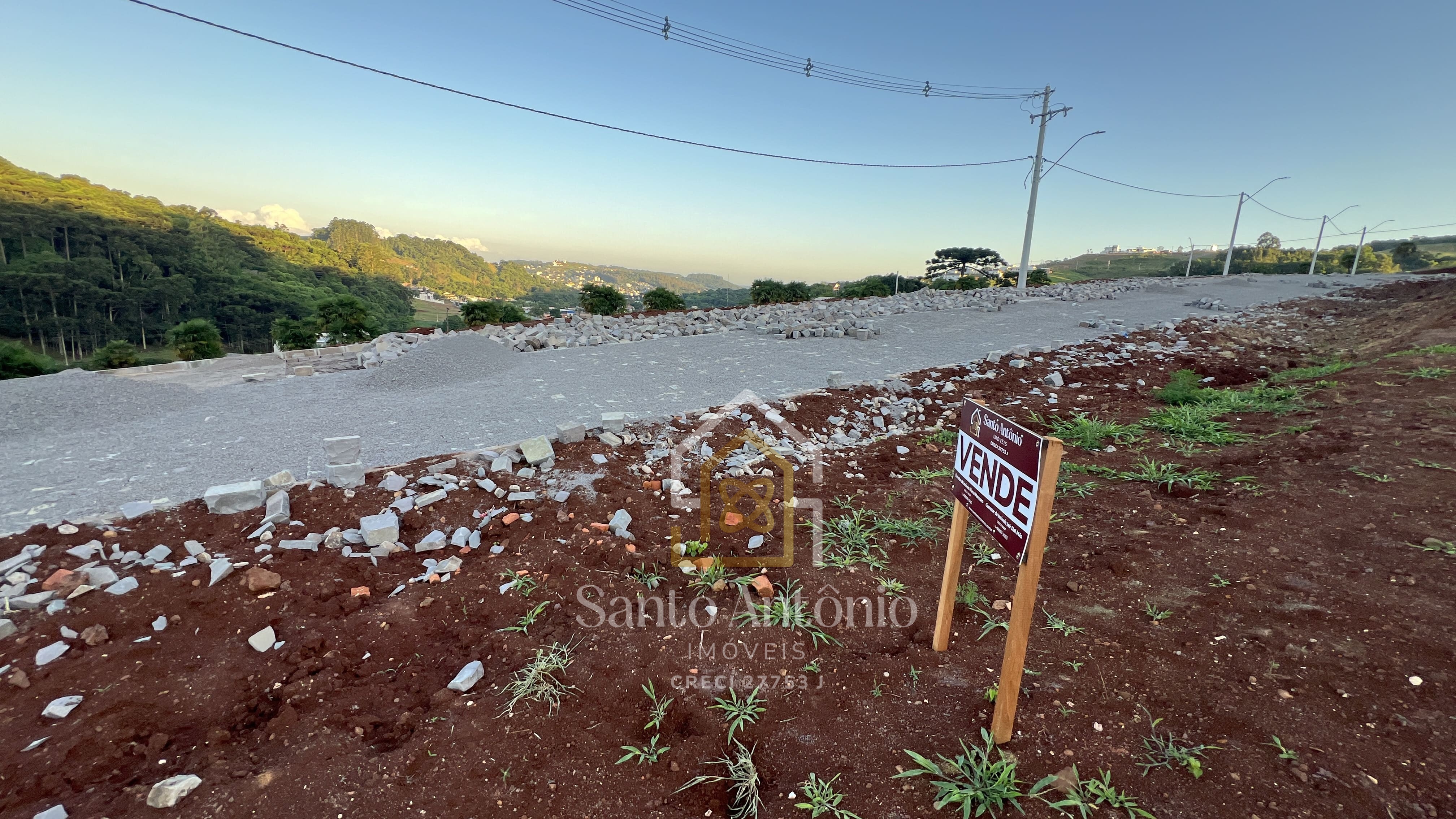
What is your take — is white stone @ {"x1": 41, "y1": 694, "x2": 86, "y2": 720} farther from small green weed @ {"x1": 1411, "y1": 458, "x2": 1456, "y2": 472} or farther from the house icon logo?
small green weed @ {"x1": 1411, "y1": 458, "x2": 1456, "y2": 472}

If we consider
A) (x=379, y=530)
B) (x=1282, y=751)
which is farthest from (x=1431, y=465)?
(x=379, y=530)

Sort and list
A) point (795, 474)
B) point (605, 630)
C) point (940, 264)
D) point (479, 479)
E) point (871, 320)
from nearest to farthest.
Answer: point (605, 630)
point (479, 479)
point (795, 474)
point (871, 320)
point (940, 264)

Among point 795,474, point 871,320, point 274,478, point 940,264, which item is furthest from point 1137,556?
point 940,264

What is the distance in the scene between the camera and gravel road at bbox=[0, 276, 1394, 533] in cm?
455

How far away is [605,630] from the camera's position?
3072 millimetres

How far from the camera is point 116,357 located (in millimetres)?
15094

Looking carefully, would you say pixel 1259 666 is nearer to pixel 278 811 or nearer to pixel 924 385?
pixel 278 811

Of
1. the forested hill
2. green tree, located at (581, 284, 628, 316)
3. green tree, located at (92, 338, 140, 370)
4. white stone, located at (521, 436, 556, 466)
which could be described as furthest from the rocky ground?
the forested hill

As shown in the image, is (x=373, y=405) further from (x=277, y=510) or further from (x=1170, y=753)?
(x=1170, y=753)

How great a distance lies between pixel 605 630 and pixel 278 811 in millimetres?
1478

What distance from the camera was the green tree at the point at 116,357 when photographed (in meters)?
15.0

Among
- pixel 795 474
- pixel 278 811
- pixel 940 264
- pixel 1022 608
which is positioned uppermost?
pixel 940 264

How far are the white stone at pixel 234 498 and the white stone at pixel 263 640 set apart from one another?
58.9 inches

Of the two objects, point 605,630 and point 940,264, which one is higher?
point 940,264
